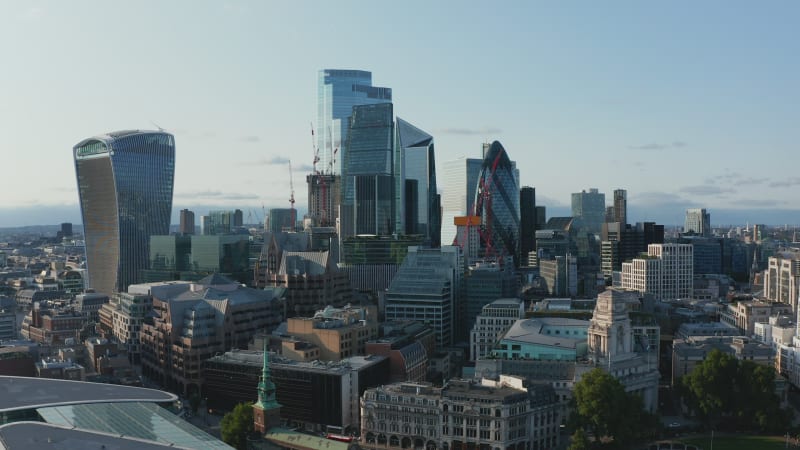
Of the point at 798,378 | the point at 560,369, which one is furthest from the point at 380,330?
the point at 798,378

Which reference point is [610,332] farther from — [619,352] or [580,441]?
[580,441]

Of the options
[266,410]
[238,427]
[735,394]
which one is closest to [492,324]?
[735,394]

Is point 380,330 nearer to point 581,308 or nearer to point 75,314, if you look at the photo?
point 581,308

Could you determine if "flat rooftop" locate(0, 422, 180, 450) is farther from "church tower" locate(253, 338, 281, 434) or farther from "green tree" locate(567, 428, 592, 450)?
"green tree" locate(567, 428, 592, 450)

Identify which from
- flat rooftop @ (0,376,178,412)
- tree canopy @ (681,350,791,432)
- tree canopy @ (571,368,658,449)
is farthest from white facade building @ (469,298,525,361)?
flat rooftop @ (0,376,178,412)

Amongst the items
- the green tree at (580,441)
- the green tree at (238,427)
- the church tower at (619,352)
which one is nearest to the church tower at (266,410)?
the green tree at (238,427)

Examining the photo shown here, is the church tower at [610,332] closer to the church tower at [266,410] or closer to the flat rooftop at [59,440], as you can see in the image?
the church tower at [266,410]
